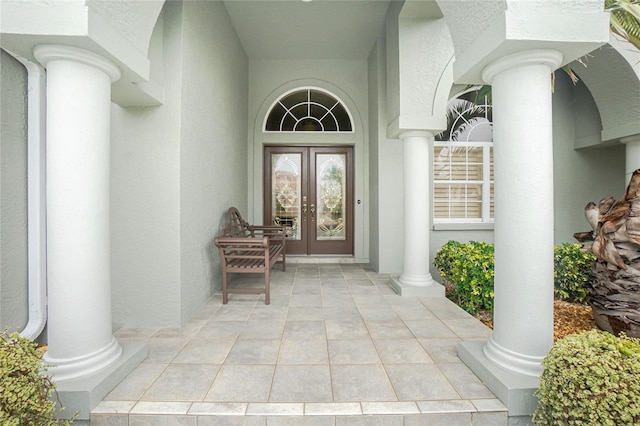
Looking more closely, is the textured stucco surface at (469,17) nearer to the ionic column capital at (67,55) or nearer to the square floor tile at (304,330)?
the ionic column capital at (67,55)

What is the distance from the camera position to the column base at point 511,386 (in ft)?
5.66

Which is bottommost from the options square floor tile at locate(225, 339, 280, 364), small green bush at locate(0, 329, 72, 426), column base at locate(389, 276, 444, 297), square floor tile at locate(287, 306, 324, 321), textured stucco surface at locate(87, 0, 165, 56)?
square floor tile at locate(225, 339, 280, 364)

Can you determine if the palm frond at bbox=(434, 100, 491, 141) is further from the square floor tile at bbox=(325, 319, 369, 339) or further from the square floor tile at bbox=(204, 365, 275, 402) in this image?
the square floor tile at bbox=(204, 365, 275, 402)

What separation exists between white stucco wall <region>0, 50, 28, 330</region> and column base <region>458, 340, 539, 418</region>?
347 cm

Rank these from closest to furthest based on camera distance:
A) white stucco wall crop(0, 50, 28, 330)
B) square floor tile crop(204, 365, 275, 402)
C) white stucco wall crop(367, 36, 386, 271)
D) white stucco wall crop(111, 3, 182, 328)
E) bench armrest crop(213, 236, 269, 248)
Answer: square floor tile crop(204, 365, 275, 402), white stucco wall crop(0, 50, 28, 330), white stucco wall crop(111, 3, 182, 328), bench armrest crop(213, 236, 269, 248), white stucco wall crop(367, 36, 386, 271)

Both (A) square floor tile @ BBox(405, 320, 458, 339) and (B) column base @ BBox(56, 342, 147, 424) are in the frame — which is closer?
(B) column base @ BBox(56, 342, 147, 424)

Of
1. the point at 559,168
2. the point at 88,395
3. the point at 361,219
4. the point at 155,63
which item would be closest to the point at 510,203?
the point at 88,395

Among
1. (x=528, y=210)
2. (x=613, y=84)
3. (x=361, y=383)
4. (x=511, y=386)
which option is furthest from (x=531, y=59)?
(x=613, y=84)

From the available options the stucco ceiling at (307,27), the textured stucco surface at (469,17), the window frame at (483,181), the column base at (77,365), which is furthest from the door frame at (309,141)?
the column base at (77,365)

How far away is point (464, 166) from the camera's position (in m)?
5.76

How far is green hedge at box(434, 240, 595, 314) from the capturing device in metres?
3.59

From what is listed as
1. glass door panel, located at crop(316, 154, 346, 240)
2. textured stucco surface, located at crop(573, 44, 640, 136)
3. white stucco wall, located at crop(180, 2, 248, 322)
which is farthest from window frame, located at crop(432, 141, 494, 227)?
white stucco wall, located at crop(180, 2, 248, 322)

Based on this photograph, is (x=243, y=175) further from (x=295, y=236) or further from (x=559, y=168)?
(x=559, y=168)

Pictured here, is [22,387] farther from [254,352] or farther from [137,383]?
[254,352]
